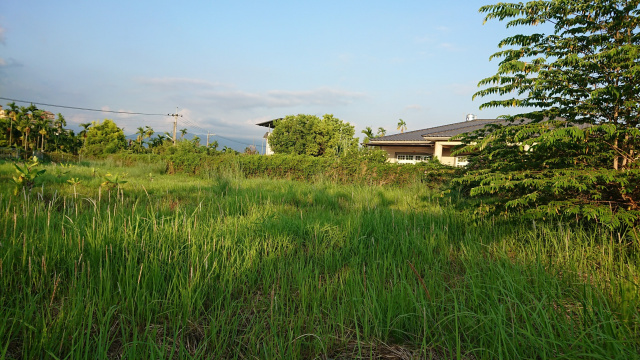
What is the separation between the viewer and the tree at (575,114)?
3.31 m

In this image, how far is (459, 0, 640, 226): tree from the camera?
3.31 m

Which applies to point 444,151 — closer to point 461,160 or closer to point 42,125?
point 461,160

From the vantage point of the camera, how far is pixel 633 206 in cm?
335

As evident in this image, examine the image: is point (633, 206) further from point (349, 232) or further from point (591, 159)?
point (349, 232)

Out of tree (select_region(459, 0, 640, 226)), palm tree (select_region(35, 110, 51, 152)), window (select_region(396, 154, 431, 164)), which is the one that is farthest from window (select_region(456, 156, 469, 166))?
palm tree (select_region(35, 110, 51, 152))

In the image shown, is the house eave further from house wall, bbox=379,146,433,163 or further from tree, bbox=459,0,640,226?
tree, bbox=459,0,640,226

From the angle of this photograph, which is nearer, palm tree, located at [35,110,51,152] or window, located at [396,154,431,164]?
window, located at [396,154,431,164]

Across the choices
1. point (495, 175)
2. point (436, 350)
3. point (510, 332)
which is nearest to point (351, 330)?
point (436, 350)

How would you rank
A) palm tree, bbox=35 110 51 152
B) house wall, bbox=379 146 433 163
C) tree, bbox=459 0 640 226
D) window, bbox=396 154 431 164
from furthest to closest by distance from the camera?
1. palm tree, bbox=35 110 51 152
2. window, bbox=396 154 431 164
3. house wall, bbox=379 146 433 163
4. tree, bbox=459 0 640 226

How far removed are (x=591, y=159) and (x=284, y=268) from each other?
3655 millimetres

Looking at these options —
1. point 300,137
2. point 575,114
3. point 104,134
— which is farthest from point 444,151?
point 104,134

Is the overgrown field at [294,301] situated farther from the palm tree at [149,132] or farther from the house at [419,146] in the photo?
the palm tree at [149,132]

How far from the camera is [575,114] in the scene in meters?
3.88

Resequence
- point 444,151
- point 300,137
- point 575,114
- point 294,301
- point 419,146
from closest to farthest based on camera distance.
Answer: point 294,301 < point 575,114 < point 444,151 < point 419,146 < point 300,137
